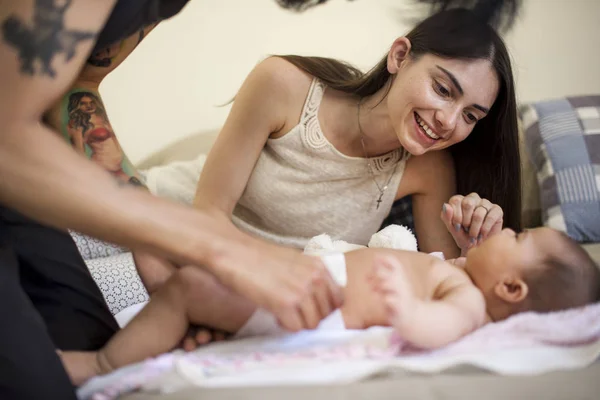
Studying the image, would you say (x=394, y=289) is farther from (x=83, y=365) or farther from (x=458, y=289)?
(x=83, y=365)

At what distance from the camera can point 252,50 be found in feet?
6.71

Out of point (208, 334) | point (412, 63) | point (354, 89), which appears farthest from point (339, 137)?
point (208, 334)

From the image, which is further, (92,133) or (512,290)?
(92,133)

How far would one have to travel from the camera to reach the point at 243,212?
1.53 m

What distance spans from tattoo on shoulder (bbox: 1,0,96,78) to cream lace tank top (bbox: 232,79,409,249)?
31.0 inches

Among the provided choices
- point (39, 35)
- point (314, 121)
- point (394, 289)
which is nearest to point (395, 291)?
point (394, 289)

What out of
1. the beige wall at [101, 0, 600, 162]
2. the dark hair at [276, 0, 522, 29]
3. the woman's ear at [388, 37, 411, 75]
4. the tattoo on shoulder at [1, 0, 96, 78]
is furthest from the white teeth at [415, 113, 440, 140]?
the beige wall at [101, 0, 600, 162]

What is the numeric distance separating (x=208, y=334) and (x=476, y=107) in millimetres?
793

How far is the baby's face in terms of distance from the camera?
85 centimetres

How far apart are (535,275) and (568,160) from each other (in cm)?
106

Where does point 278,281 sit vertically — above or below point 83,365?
above

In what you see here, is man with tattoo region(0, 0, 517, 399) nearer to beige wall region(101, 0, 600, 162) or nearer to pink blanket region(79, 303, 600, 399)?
pink blanket region(79, 303, 600, 399)

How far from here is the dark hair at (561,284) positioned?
0.82 meters

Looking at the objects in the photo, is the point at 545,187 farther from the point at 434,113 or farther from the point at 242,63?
the point at 242,63
